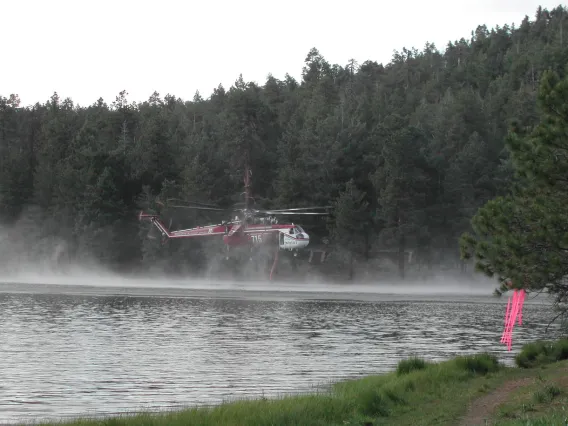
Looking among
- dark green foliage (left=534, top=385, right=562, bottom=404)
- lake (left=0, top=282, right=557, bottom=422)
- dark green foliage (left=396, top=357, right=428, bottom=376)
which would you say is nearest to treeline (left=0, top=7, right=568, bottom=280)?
lake (left=0, top=282, right=557, bottom=422)

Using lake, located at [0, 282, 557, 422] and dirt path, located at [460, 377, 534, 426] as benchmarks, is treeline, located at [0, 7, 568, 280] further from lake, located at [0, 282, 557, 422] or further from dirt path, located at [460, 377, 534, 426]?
dirt path, located at [460, 377, 534, 426]

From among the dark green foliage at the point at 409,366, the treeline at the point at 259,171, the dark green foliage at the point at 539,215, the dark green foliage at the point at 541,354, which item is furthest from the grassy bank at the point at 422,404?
the treeline at the point at 259,171

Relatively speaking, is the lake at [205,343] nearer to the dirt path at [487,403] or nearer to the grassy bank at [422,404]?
the grassy bank at [422,404]

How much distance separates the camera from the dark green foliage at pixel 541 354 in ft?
65.8

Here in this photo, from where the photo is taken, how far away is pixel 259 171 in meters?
95.6

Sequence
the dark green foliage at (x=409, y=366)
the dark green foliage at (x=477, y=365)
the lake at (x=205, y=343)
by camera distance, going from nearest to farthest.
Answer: the dark green foliage at (x=477, y=365)
the dark green foliage at (x=409, y=366)
the lake at (x=205, y=343)

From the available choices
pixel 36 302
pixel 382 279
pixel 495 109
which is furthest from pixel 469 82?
pixel 36 302

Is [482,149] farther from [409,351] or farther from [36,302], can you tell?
[409,351]

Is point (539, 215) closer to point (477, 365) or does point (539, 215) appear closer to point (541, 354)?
point (541, 354)

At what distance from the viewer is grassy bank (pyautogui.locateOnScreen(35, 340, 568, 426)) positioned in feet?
43.7

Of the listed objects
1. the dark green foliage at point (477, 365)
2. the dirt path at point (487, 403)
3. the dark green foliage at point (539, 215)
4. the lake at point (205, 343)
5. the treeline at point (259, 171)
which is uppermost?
the treeline at point (259, 171)

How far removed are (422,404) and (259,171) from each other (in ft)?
265

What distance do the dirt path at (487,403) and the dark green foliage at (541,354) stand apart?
3.13 metres

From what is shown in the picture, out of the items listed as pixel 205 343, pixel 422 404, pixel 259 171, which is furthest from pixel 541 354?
pixel 259 171
